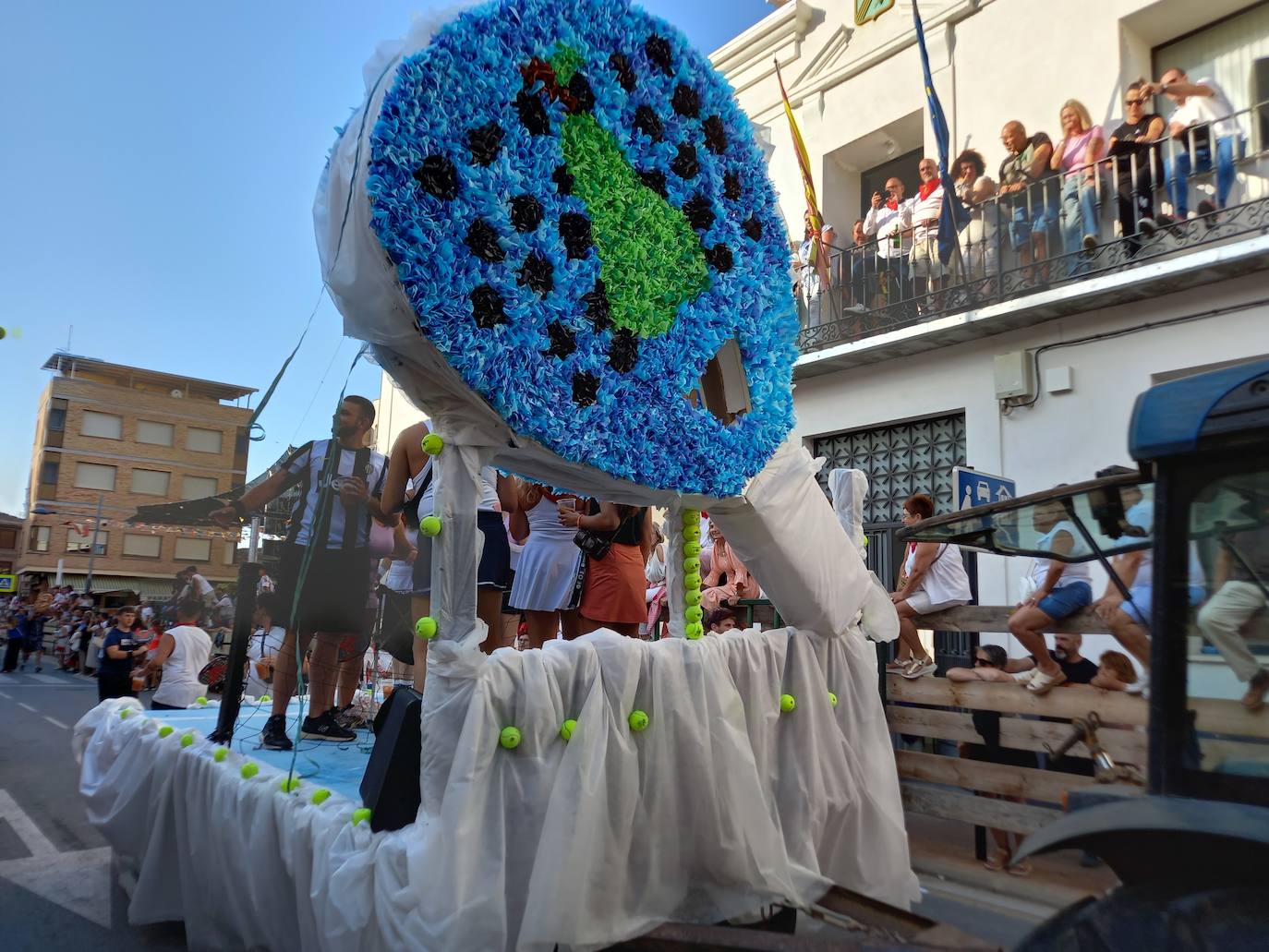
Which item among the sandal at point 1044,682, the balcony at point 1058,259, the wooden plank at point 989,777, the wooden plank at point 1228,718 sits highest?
the balcony at point 1058,259

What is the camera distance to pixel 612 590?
4.30 m

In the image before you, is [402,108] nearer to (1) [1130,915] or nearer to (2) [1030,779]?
(1) [1130,915]

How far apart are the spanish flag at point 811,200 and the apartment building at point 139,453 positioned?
746 cm

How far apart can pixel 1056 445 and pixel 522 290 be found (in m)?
7.20

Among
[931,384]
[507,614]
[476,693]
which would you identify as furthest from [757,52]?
[476,693]

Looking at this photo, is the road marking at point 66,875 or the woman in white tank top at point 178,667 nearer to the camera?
the road marking at point 66,875

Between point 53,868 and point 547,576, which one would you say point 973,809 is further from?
point 53,868

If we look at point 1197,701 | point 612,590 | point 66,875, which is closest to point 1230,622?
point 1197,701

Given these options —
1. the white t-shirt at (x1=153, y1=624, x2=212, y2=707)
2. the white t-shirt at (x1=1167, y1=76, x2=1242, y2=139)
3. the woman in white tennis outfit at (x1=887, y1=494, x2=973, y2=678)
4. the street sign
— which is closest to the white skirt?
the woman in white tennis outfit at (x1=887, y1=494, x2=973, y2=678)

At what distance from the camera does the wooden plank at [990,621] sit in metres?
4.14

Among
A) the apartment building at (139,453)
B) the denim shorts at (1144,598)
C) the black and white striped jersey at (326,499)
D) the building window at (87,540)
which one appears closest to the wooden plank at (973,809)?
the denim shorts at (1144,598)

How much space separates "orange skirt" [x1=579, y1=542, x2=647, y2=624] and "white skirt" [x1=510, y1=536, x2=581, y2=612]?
89 mm

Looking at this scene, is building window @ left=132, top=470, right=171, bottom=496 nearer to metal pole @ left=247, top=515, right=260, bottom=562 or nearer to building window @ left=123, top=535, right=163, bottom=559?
building window @ left=123, top=535, right=163, bottom=559

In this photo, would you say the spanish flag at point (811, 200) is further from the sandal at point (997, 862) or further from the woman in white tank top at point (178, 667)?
the woman in white tank top at point (178, 667)
